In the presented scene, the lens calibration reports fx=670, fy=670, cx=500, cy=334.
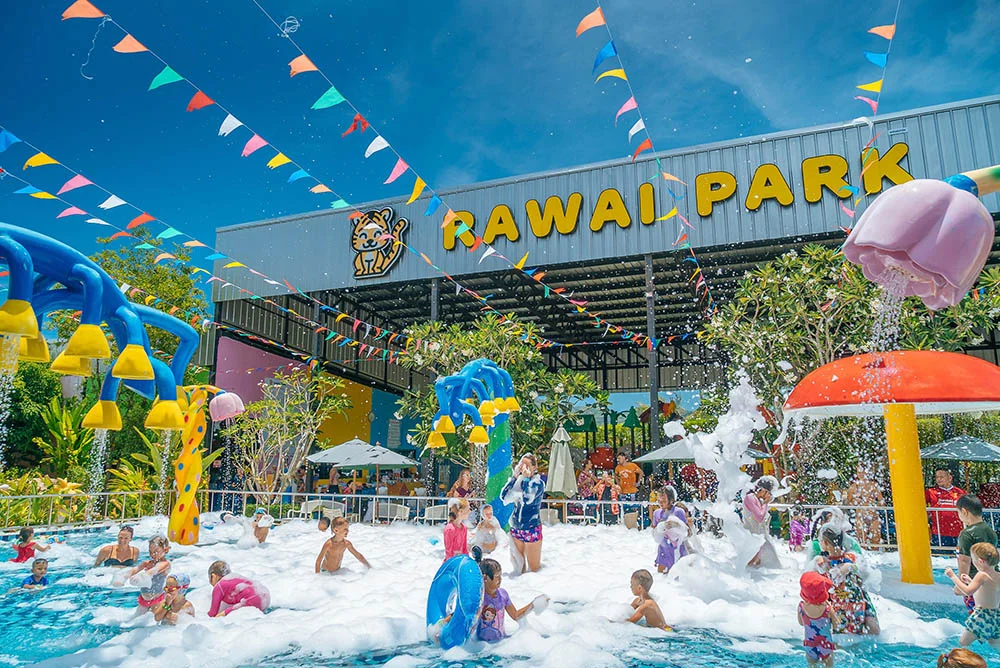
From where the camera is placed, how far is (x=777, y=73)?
14008 mm

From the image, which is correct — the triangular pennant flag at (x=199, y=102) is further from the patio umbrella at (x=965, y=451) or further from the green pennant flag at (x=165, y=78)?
the patio umbrella at (x=965, y=451)

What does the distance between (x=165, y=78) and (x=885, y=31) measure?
7.67 m

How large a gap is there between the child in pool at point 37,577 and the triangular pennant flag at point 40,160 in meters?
5.29

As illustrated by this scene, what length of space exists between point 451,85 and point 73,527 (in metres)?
13.9

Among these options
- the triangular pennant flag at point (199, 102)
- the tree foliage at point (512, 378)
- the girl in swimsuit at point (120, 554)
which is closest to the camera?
the triangular pennant flag at point (199, 102)

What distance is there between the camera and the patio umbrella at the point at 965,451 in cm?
1307

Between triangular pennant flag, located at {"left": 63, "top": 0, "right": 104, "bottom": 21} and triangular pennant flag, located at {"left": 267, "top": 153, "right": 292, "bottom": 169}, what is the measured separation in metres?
3.34

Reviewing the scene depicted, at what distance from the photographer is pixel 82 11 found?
649 centimetres

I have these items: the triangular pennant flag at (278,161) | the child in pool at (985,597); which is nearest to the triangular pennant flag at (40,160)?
the triangular pennant flag at (278,161)

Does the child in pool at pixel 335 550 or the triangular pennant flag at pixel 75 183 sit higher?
the triangular pennant flag at pixel 75 183

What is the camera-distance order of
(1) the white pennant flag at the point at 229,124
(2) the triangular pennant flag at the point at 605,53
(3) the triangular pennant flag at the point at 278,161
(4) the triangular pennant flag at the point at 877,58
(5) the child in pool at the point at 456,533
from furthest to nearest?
(3) the triangular pennant flag at the point at 278,161 → (5) the child in pool at the point at 456,533 → (1) the white pennant flag at the point at 229,124 → (2) the triangular pennant flag at the point at 605,53 → (4) the triangular pennant flag at the point at 877,58

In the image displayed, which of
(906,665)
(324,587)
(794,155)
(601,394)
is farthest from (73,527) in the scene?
(794,155)

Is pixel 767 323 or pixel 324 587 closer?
pixel 324 587

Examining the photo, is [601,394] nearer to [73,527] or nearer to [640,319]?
[640,319]
